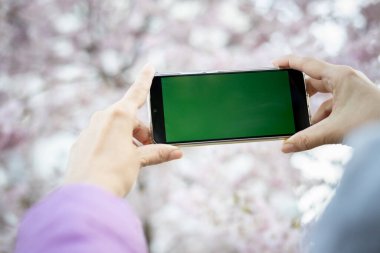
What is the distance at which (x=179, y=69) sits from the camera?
84.7 inches

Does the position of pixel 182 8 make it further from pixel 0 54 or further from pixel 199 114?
pixel 199 114

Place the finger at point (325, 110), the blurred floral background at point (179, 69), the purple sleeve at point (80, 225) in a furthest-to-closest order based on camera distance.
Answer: the blurred floral background at point (179, 69)
the finger at point (325, 110)
the purple sleeve at point (80, 225)

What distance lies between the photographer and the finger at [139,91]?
2.77 ft

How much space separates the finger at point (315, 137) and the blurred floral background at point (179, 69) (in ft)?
3.35

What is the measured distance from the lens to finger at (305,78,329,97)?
1.14 meters

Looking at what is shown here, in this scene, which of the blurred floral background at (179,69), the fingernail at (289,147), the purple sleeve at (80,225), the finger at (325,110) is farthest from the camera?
the blurred floral background at (179,69)

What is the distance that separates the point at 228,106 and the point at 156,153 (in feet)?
1.16

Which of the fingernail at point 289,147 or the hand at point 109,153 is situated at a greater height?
the hand at point 109,153

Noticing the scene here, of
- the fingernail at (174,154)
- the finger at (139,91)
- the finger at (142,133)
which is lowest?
the fingernail at (174,154)

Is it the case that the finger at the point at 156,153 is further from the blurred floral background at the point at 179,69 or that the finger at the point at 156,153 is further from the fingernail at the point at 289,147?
the blurred floral background at the point at 179,69

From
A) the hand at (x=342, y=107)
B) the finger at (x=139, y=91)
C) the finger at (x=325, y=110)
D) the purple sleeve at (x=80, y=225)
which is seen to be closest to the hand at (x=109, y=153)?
the finger at (x=139, y=91)

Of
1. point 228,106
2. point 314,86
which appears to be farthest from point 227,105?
point 314,86

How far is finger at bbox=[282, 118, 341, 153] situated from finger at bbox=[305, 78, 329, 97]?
0.19m

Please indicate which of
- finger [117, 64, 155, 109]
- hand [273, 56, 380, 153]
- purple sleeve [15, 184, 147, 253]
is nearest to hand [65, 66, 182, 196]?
finger [117, 64, 155, 109]
